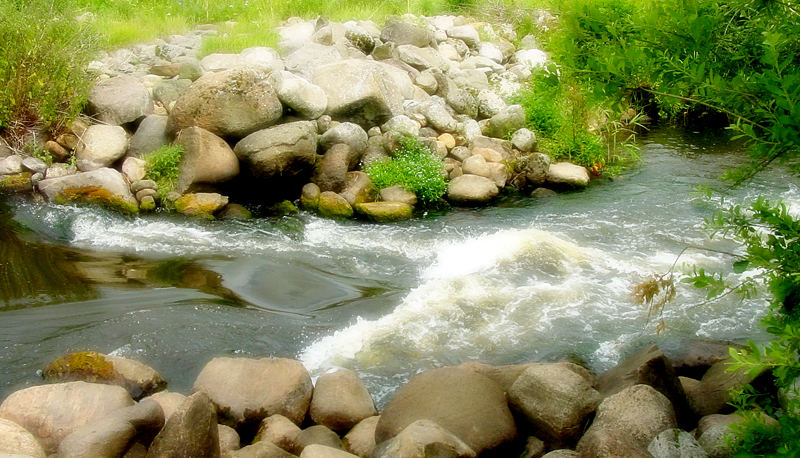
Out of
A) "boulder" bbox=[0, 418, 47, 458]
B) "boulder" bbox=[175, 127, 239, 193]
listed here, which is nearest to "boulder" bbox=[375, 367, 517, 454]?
"boulder" bbox=[0, 418, 47, 458]

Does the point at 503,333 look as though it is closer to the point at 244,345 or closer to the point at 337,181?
the point at 244,345

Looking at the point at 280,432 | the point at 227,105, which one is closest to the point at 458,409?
the point at 280,432

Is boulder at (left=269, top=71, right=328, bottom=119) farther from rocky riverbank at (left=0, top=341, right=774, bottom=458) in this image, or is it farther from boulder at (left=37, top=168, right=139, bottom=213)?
rocky riverbank at (left=0, top=341, right=774, bottom=458)

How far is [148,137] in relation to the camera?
1030cm

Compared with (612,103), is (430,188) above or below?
below

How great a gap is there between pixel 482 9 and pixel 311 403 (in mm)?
16610

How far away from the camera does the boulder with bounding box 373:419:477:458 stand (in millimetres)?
3834

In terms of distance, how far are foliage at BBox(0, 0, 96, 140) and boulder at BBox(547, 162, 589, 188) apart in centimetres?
717

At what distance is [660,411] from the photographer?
13.8ft

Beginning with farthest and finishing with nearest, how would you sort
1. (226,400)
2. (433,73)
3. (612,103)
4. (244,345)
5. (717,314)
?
(433,73) < (717,314) < (244,345) < (226,400) < (612,103)

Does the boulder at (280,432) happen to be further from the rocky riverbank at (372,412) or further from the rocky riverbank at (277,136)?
the rocky riverbank at (277,136)

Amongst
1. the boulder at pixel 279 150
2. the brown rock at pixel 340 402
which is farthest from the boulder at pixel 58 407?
the boulder at pixel 279 150

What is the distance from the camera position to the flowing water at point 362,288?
5969mm

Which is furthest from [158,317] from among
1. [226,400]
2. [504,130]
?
[504,130]
